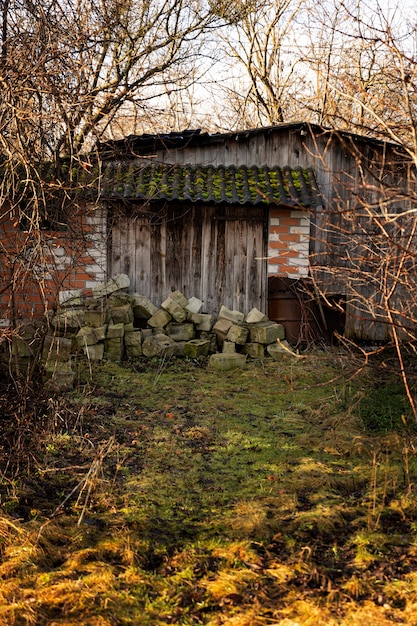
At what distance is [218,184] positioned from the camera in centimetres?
920

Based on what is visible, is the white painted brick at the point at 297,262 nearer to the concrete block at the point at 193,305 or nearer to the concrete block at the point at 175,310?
the concrete block at the point at 193,305

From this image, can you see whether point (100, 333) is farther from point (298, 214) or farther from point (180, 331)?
point (298, 214)

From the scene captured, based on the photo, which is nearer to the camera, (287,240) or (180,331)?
(180,331)

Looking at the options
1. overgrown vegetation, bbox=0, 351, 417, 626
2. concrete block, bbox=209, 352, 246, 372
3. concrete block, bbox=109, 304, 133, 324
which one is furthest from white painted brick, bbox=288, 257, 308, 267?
overgrown vegetation, bbox=0, 351, 417, 626

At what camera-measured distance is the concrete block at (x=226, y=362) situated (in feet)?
25.9

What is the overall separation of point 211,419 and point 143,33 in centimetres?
842

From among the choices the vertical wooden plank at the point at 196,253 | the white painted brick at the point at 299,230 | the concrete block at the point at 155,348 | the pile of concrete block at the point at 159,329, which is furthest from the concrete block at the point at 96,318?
the white painted brick at the point at 299,230

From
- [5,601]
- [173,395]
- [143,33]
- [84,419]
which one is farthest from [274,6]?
[5,601]

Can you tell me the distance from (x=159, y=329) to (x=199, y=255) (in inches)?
58.3

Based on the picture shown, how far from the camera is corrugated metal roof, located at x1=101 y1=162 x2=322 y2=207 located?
8.70 meters

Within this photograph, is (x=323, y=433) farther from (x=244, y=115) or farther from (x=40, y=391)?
(x=244, y=115)

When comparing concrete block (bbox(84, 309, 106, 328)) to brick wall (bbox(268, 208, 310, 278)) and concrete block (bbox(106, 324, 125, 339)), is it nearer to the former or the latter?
concrete block (bbox(106, 324, 125, 339))

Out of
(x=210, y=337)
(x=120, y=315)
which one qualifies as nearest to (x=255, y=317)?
(x=210, y=337)

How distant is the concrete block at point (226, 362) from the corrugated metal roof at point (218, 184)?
2262 millimetres
